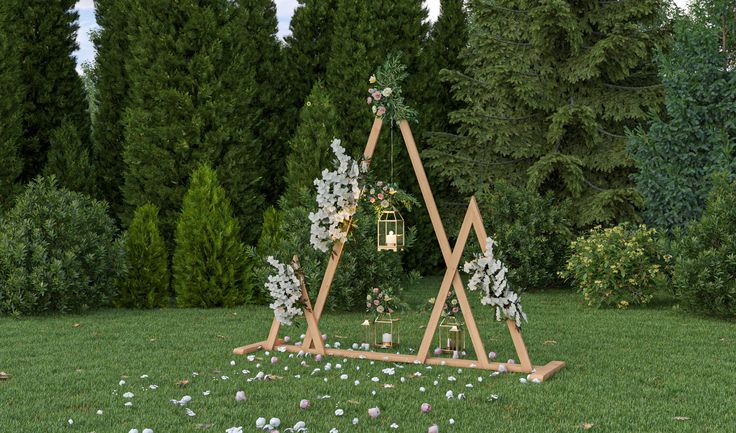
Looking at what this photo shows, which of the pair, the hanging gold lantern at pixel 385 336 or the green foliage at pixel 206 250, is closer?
the hanging gold lantern at pixel 385 336

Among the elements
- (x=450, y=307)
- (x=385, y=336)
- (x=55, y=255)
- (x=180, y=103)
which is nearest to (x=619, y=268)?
(x=450, y=307)

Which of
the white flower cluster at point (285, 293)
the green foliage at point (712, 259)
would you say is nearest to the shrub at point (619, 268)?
the green foliage at point (712, 259)

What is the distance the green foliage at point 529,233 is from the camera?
11250 millimetres

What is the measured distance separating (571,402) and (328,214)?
8.62 feet

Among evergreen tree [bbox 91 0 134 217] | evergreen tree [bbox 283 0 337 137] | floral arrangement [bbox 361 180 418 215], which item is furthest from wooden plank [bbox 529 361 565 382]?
evergreen tree [bbox 91 0 134 217]

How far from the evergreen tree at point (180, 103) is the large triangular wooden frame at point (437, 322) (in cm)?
457

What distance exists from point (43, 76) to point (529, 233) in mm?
8050

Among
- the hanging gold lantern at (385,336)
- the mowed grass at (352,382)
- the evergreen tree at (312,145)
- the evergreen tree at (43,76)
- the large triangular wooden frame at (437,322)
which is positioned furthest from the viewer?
the evergreen tree at (43,76)

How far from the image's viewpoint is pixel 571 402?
4.87m

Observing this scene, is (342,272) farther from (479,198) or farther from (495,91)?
(495,91)

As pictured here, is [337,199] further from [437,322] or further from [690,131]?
[690,131]

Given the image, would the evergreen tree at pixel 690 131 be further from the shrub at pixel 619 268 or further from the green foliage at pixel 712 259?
the green foliage at pixel 712 259

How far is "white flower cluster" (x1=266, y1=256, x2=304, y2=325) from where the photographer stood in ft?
20.9

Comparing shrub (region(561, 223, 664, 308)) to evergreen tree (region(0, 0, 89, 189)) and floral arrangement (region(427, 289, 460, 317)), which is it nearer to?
floral arrangement (region(427, 289, 460, 317))
